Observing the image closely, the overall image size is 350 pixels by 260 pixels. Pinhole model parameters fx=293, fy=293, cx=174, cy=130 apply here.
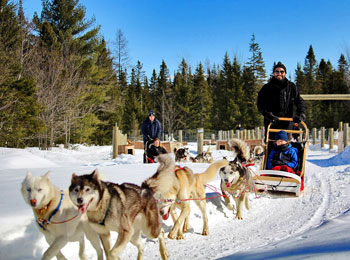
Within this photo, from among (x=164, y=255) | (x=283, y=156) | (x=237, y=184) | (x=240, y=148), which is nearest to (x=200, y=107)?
(x=240, y=148)

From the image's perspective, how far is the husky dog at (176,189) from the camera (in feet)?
9.71

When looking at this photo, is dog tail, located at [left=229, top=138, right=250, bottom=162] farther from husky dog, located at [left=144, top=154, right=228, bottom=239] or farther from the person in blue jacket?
the person in blue jacket

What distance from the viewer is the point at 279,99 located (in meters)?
6.01

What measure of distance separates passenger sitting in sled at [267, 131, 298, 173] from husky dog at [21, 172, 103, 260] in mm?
3844

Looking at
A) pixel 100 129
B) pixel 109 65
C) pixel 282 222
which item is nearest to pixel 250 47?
pixel 109 65

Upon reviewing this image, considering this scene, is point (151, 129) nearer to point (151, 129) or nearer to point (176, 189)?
point (151, 129)

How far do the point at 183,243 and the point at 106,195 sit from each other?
1.36 metres

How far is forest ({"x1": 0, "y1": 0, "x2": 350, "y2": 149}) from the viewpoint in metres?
13.7

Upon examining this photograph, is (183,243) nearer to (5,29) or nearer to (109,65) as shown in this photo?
(5,29)

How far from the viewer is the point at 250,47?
4162cm

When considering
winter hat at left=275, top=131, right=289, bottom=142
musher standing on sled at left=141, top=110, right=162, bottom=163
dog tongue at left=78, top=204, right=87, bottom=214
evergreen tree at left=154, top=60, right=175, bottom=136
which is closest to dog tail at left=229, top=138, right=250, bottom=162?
winter hat at left=275, top=131, right=289, bottom=142

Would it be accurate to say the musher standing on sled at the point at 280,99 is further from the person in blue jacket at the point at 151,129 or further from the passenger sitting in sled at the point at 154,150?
the person in blue jacket at the point at 151,129

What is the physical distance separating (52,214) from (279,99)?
4987 mm

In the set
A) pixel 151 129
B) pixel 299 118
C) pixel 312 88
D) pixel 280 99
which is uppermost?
pixel 312 88
